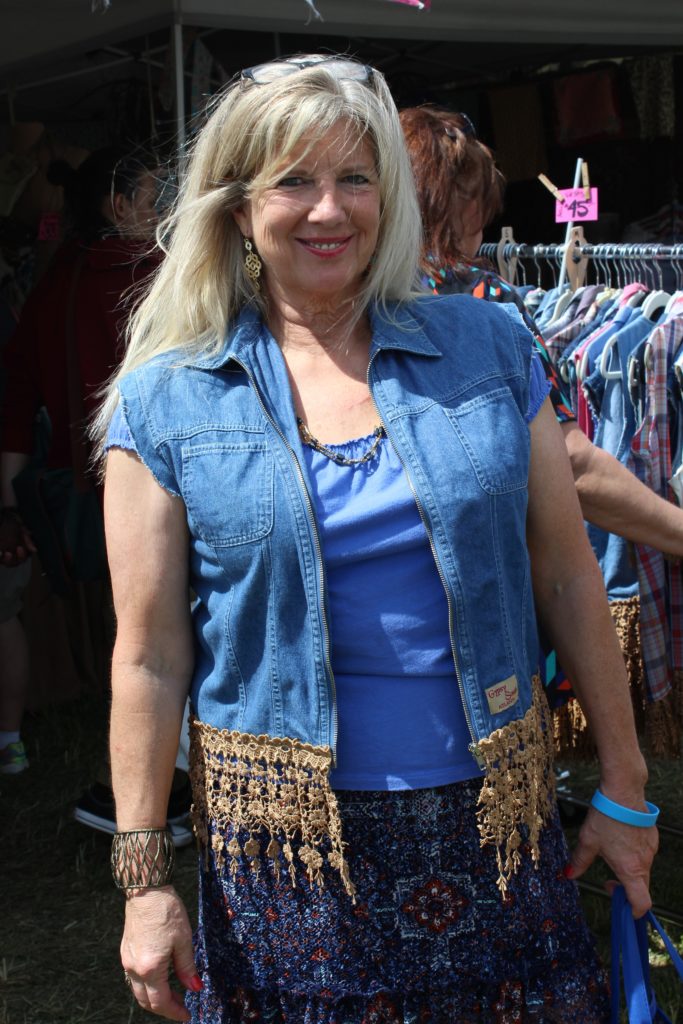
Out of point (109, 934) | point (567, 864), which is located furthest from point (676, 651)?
point (109, 934)

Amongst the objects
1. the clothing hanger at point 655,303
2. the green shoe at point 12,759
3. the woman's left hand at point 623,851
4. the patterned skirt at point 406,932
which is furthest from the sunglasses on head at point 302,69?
the green shoe at point 12,759

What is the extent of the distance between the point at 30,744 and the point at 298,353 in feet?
11.5

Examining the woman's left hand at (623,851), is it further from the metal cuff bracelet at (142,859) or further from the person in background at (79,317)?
the person in background at (79,317)

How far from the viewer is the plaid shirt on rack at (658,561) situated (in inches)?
103

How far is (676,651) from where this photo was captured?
2.68 m

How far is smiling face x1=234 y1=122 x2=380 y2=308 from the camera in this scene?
160 cm

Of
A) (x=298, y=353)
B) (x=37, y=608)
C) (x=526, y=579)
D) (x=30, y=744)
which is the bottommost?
(x=30, y=744)

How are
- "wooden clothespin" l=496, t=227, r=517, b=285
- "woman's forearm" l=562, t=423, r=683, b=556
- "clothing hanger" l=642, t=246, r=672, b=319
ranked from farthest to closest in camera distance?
"wooden clothespin" l=496, t=227, r=517, b=285, "clothing hanger" l=642, t=246, r=672, b=319, "woman's forearm" l=562, t=423, r=683, b=556

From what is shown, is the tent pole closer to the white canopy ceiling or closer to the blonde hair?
the white canopy ceiling

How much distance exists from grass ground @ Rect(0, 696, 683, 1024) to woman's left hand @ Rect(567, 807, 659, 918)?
3.86ft

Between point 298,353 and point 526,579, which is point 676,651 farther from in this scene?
point 298,353

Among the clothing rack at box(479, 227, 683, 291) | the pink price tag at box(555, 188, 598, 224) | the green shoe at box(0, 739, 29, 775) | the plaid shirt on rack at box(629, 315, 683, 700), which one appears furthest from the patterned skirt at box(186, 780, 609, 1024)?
the green shoe at box(0, 739, 29, 775)

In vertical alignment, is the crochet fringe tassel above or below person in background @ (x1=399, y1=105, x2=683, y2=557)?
below

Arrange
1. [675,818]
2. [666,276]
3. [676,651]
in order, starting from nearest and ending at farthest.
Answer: [676,651], [675,818], [666,276]
